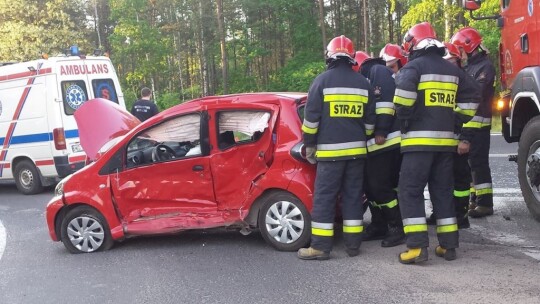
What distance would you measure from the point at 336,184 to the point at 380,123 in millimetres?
715

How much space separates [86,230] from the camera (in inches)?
223

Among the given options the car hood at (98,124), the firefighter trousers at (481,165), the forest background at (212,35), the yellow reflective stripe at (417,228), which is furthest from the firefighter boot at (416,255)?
the forest background at (212,35)

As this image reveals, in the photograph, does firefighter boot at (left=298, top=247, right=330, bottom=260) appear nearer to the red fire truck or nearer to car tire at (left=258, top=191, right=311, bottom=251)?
car tire at (left=258, top=191, right=311, bottom=251)

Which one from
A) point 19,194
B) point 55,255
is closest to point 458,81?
point 55,255

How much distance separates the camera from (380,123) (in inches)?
192

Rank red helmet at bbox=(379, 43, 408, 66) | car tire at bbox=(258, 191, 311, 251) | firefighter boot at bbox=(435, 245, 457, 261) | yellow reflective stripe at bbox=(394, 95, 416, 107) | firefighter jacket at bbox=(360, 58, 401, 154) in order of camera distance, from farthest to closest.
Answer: red helmet at bbox=(379, 43, 408, 66) < car tire at bbox=(258, 191, 311, 251) < firefighter jacket at bbox=(360, 58, 401, 154) < firefighter boot at bbox=(435, 245, 457, 261) < yellow reflective stripe at bbox=(394, 95, 416, 107)

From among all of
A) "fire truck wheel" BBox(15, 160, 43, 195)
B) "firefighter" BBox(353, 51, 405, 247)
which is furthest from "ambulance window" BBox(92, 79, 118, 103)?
"firefighter" BBox(353, 51, 405, 247)

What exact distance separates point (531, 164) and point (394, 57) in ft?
5.93

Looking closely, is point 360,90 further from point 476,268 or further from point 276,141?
point 476,268

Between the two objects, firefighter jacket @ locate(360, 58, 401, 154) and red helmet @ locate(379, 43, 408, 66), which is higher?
red helmet @ locate(379, 43, 408, 66)

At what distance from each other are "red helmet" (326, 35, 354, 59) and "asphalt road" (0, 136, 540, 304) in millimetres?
1864

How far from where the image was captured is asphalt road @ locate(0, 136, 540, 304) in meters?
→ 4.04

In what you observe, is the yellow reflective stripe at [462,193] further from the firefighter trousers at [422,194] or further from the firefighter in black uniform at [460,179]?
the firefighter trousers at [422,194]

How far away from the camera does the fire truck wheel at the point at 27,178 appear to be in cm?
997
